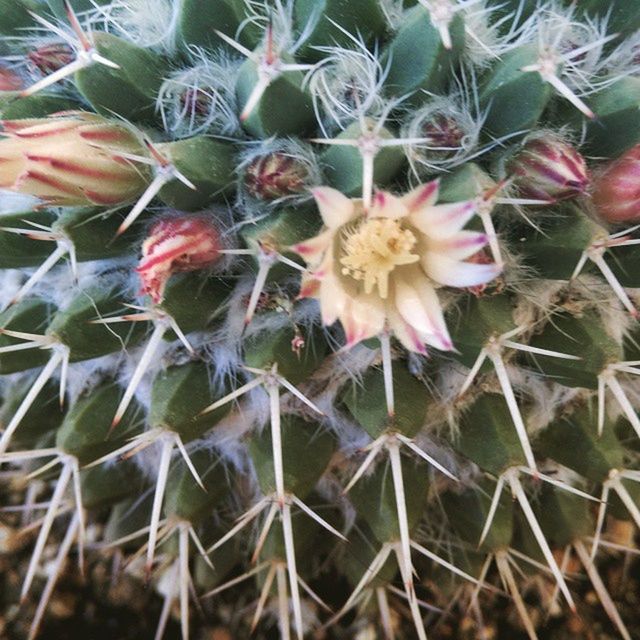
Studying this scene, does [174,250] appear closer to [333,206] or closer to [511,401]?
[333,206]

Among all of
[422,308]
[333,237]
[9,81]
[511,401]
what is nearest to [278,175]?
[333,237]

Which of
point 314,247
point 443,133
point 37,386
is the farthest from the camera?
point 37,386

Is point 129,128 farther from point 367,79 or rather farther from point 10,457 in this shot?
point 10,457

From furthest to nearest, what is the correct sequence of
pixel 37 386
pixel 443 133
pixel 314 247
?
pixel 37 386 → pixel 443 133 → pixel 314 247

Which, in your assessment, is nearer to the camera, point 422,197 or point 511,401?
point 422,197

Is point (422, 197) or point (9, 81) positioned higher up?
point (422, 197)

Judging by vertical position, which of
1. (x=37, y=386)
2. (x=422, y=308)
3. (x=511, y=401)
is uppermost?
(x=422, y=308)
